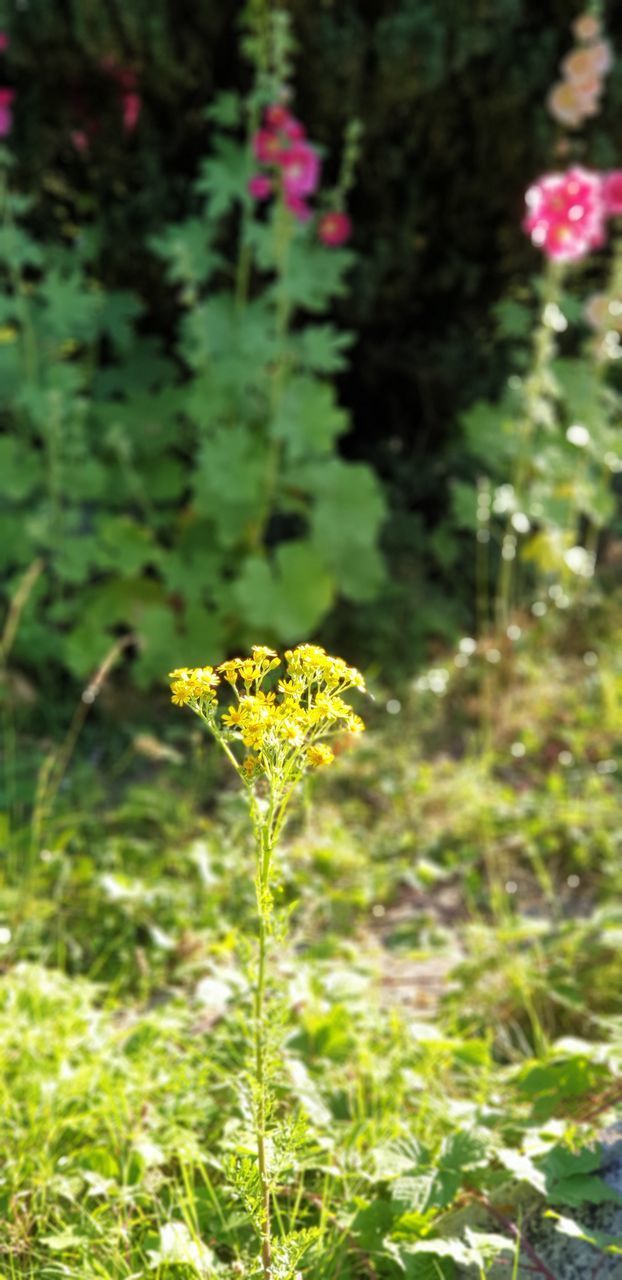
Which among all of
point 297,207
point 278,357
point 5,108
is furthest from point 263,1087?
point 5,108

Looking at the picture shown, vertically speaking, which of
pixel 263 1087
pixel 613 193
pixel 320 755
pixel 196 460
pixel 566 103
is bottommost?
pixel 263 1087

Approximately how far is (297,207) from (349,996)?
219 cm

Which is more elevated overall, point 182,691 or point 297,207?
point 297,207

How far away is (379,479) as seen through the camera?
4.32 m

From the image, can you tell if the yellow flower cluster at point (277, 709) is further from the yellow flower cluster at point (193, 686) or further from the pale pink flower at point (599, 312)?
the pale pink flower at point (599, 312)

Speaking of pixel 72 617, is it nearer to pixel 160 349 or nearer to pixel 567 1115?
pixel 160 349

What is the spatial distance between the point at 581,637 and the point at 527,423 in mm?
695

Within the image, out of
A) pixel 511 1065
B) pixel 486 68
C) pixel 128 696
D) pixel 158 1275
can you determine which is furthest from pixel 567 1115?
pixel 486 68

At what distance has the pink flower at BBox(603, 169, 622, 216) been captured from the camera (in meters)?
3.77

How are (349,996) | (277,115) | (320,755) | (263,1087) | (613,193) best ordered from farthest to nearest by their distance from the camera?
(613,193), (277,115), (349,996), (263,1087), (320,755)

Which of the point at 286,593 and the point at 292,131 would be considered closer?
the point at 292,131

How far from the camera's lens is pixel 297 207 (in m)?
3.49

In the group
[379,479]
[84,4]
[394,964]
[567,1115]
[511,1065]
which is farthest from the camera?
[379,479]

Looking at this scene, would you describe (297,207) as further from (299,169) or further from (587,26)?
(587,26)
